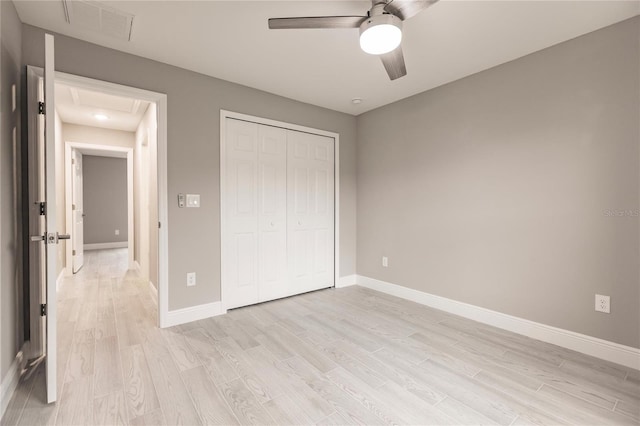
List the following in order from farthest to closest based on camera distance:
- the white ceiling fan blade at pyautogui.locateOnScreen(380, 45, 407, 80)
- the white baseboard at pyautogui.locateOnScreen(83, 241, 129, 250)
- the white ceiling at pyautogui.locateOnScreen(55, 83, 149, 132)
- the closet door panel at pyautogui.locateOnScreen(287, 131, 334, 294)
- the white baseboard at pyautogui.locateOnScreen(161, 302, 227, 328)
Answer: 1. the white baseboard at pyautogui.locateOnScreen(83, 241, 129, 250)
2. the closet door panel at pyautogui.locateOnScreen(287, 131, 334, 294)
3. the white ceiling at pyautogui.locateOnScreen(55, 83, 149, 132)
4. the white baseboard at pyautogui.locateOnScreen(161, 302, 227, 328)
5. the white ceiling fan blade at pyautogui.locateOnScreen(380, 45, 407, 80)

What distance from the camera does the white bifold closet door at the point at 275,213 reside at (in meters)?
3.17

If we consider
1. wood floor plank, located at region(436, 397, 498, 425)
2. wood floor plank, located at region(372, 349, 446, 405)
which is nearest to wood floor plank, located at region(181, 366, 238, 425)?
wood floor plank, located at region(372, 349, 446, 405)

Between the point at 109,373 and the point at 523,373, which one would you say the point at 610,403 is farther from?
the point at 109,373

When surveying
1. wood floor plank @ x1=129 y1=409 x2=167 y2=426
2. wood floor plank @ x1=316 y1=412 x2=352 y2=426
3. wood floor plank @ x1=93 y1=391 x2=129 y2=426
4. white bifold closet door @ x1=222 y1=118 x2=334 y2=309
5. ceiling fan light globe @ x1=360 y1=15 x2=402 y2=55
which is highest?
ceiling fan light globe @ x1=360 y1=15 x2=402 y2=55

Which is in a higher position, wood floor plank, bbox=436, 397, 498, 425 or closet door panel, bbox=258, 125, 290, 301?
closet door panel, bbox=258, 125, 290, 301

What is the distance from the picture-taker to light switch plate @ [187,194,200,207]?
2848mm

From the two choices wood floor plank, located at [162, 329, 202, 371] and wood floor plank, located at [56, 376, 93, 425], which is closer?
wood floor plank, located at [56, 376, 93, 425]

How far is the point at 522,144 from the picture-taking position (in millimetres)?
2568

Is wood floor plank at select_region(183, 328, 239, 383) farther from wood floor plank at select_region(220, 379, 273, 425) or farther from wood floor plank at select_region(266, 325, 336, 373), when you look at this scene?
wood floor plank at select_region(266, 325, 336, 373)

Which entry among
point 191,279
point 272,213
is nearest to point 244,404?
point 191,279

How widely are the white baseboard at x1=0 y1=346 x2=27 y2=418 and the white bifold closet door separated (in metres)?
1.51

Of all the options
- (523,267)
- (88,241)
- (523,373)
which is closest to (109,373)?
(523,373)

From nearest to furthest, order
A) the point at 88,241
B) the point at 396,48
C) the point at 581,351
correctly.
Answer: the point at 396,48, the point at 581,351, the point at 88,241

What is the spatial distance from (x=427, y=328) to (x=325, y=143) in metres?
2.55
